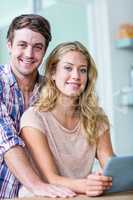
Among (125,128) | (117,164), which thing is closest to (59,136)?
(117,164)

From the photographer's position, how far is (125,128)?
370cm

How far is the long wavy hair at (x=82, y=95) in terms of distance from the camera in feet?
4.93

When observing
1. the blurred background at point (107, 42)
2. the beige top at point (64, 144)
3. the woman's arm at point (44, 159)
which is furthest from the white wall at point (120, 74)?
the woman's arm at point (44, 159)

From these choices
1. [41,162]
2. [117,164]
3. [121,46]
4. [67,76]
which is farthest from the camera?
[121,46]

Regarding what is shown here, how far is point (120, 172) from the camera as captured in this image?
1169mm

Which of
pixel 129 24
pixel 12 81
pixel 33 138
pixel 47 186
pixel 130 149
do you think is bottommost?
pixel 130 149

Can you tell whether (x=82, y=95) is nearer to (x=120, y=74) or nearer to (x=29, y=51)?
(x=29, y=51)

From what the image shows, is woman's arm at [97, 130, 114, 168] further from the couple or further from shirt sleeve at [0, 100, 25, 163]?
shirt sleeve at [0, 100, 25, 163]

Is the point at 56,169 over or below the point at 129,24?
below

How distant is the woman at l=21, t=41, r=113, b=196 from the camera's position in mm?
1397

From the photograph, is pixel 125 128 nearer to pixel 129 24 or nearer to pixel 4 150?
pixel 129 24

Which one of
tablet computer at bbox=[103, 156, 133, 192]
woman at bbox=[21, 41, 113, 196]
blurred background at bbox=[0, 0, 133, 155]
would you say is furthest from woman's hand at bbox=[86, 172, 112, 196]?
blurred background at bbox=[0, 0, 133, 155]

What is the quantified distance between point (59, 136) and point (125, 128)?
7.58 feet

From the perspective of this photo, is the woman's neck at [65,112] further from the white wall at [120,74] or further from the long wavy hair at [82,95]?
the white wall at [120,74]
